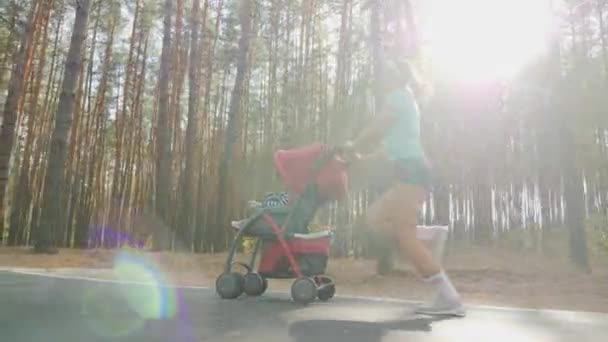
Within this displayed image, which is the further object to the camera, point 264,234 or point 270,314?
point 264,234

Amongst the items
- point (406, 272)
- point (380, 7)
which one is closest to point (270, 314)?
point (406, 272)

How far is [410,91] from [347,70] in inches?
480

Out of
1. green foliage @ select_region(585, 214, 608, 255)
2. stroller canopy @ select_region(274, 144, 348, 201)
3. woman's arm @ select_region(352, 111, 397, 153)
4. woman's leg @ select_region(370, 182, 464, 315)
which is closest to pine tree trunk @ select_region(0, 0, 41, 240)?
stroller canopy @ select_region(274, 144, 348, 201)

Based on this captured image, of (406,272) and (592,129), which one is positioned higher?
(592,129)

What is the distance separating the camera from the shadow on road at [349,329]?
2812mm

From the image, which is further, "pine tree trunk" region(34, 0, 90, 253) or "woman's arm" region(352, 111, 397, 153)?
"pine tree trunk" region(34, 0, 90, 253)

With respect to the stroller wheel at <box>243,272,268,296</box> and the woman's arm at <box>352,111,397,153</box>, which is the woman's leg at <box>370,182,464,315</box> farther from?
the stroller wheel at <box>243,272,268,296</box>

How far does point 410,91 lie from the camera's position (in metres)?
3.82

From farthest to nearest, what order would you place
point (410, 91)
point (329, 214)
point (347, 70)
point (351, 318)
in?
point (347, 70) < point (329, 214) < point (410, 91) < point (351, 318)

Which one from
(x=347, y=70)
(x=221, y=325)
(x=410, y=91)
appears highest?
(x=347, y=70)

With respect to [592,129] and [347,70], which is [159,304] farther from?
[592,129]

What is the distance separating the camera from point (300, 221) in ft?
13.2

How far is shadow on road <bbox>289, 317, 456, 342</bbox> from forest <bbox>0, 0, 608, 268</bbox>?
822cm

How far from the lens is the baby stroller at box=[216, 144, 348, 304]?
154 inches
